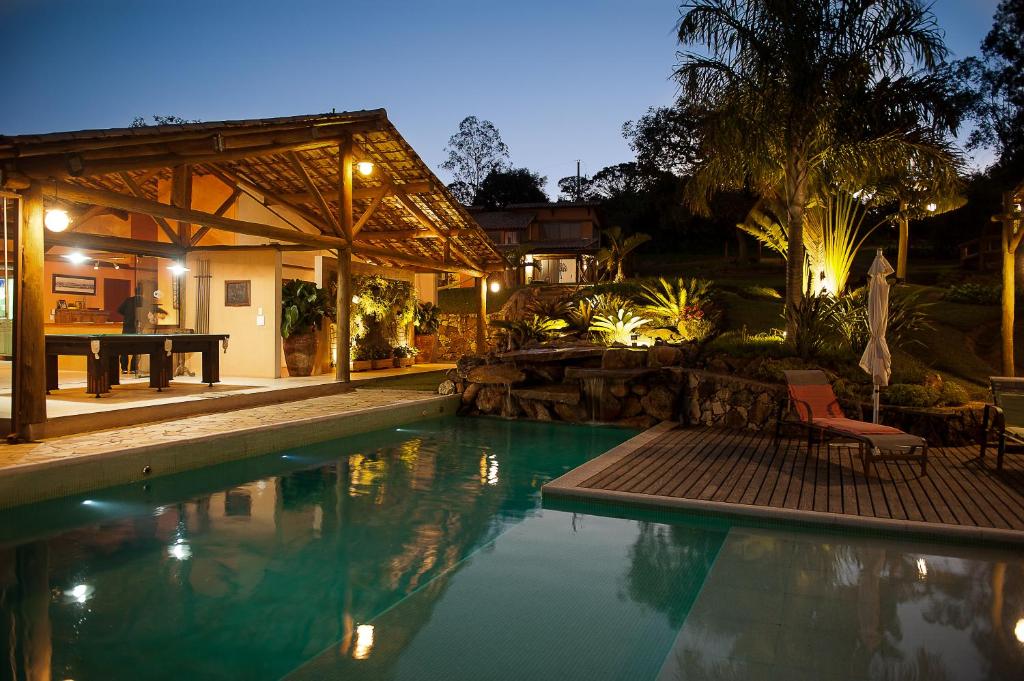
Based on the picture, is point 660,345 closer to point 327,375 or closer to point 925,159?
point 925,159

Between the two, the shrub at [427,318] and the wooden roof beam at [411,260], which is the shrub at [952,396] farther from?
the shrub at [427,318]

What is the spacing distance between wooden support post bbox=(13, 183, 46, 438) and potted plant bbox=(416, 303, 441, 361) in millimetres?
12661

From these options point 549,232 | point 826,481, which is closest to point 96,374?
point 826,481

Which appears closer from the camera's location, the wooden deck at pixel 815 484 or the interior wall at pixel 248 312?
the wooden deck at pixel 815 484

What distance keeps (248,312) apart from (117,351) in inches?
168

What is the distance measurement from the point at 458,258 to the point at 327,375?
477 cm

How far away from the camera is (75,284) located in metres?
16.9

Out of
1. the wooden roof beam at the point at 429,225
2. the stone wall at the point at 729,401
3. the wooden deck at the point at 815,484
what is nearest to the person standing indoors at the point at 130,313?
the wooden roof beam at the point at 429,225

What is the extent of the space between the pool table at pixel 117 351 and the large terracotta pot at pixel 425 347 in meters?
8.91

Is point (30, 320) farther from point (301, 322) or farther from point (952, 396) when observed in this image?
point (952, 396)

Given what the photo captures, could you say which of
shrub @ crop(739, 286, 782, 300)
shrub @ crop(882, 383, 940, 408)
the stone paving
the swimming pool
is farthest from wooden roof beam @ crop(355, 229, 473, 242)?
the swimming pool

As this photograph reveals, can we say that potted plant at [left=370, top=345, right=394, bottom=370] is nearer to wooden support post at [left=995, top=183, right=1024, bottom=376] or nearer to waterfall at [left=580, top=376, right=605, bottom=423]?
waterfall at [left=580, top=376, right=605, bottom=423]

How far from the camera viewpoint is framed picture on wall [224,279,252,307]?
14047 millimetres

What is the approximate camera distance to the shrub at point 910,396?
938 cm
